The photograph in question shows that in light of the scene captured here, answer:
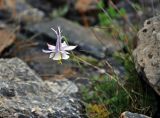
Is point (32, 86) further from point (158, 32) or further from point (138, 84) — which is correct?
point (158, 32)

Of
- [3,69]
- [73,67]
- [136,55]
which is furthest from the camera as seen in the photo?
[73,67]

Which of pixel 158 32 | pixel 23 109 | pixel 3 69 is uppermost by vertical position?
pixel 158 32

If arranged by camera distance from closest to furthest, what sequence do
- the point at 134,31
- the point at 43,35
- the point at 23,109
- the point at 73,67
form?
the point at 23,109, the point at 134,31, the point at 73,67, the point at 43,35

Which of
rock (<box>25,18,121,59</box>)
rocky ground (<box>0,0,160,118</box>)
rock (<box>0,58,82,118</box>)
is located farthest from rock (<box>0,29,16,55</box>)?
rock (<box>0,58,82,118</box>)

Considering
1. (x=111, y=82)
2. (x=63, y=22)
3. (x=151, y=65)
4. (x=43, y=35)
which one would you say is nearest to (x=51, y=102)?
(x=111, y=82)

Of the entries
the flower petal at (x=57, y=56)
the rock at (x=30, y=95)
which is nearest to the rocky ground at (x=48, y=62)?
the rock at (x=30, y=95)

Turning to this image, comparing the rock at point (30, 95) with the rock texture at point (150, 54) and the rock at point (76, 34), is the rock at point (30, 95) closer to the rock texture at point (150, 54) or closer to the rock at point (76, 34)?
the rock texture at point (150, 54)

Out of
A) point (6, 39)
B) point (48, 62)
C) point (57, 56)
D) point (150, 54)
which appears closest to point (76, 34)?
point (48, 62)
